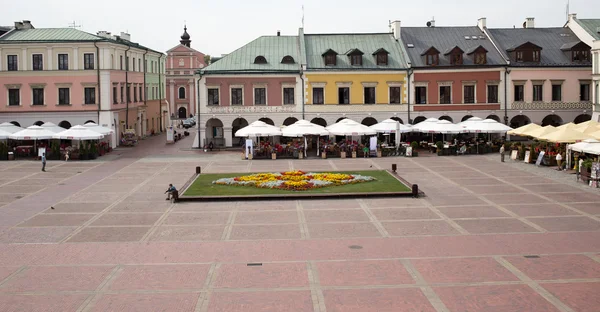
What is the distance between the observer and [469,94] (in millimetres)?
61344

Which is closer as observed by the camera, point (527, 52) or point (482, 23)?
point (527, 52)

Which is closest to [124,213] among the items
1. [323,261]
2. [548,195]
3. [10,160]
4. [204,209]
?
[204,209]

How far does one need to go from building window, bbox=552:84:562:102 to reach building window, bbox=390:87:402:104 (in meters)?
13.2

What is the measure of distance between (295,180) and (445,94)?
27.2 metres

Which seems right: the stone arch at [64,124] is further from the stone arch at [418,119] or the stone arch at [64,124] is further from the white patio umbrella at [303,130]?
the stone arch at [418,119]

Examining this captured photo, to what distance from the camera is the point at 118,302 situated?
1864 centimetres

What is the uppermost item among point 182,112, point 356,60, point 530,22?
point 530,22

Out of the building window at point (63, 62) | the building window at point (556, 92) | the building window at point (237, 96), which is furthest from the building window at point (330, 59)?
the building window at point (63, 62)

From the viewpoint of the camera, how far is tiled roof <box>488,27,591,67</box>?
→ 61.8 m

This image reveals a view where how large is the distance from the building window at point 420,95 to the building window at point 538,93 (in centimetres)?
943

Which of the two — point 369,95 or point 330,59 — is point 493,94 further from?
point 330,59

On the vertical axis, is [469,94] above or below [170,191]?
above

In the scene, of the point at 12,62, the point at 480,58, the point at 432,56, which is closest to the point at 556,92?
the point at 480,58

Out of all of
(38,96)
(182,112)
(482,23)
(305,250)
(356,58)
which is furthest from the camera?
(182,112)
